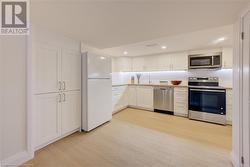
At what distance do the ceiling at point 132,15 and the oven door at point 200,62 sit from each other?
2.18 metres

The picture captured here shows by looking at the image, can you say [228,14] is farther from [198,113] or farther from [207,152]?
[198,113]

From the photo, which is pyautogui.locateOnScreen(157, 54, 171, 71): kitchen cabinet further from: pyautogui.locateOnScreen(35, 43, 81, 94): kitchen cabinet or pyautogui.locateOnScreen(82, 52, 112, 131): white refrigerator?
pyautogui.locateOnScreen(35, 43, 81, 94): kitchen cabinet

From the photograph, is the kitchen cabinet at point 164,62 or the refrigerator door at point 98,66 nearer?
the refrigerator door at point 98,66

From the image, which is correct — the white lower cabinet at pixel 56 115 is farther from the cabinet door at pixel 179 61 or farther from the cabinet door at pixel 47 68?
the cabinet door at pixel 179 61

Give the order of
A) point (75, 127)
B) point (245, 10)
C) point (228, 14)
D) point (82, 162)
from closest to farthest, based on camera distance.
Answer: point (245, 10), point (228, 14), point (82, 162), point (75, 127)

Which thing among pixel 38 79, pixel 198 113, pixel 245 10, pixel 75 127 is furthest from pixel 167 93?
pixel 38 79

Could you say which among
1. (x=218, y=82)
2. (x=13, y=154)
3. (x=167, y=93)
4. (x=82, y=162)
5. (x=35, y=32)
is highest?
(x=35, y=32)

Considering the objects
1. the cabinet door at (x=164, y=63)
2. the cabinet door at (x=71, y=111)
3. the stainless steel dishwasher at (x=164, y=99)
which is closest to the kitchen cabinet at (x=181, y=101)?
the stainless steel dishwasher at (x=164, y=99)

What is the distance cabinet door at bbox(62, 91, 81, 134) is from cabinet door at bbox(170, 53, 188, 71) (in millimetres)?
3351

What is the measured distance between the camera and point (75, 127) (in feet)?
10.3

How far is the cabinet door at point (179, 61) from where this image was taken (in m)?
4.67

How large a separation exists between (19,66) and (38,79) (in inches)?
18.6

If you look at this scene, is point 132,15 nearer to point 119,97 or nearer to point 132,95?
point 119,97

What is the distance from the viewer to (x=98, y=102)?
3.52 metres
